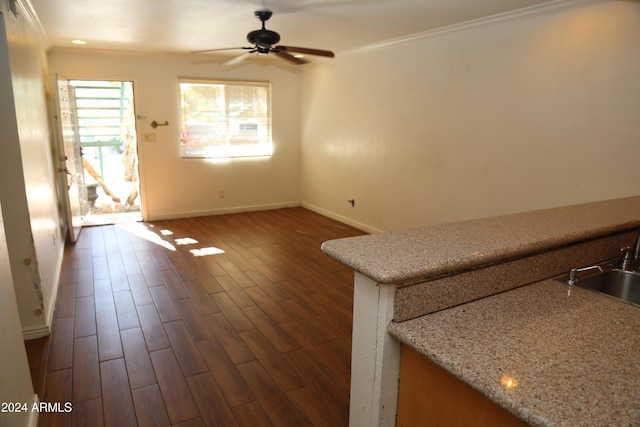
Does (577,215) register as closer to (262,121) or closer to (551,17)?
(551,17)

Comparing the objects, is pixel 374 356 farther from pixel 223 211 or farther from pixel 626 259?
pixel 223 211

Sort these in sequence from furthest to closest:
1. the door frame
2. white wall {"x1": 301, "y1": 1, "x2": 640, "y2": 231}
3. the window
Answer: the window < the door frame < white wall {"x1": 301, "y1": 1, "x2": 640, "y2": 231}

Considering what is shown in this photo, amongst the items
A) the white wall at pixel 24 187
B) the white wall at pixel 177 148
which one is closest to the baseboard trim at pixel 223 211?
the white wall at pixel 177 148

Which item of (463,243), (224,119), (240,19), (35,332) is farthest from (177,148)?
(463,243)

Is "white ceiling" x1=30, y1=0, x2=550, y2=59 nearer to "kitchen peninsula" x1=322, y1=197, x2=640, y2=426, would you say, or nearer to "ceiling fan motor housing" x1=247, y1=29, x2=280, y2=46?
"ceiling fan motor housing" x1=247, y1=29, x2=280, y2=46

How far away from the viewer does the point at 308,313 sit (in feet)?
10.1

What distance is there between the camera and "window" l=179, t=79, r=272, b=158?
581 centimetres

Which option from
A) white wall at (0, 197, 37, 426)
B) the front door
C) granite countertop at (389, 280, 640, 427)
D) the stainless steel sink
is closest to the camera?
granite countertop at (389, 280, 640, 427)

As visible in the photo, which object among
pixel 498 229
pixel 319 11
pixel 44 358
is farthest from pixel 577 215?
pixel 44 358

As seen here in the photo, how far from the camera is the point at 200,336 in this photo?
2734 millimetres

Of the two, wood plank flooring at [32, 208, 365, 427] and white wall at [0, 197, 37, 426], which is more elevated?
white wall at [0, 197, 37, 426]

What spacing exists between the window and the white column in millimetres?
5237

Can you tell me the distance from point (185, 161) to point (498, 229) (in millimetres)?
5162

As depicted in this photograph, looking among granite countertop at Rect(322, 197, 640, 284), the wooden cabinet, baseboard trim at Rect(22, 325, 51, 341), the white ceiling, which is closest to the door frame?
the white ceiling
